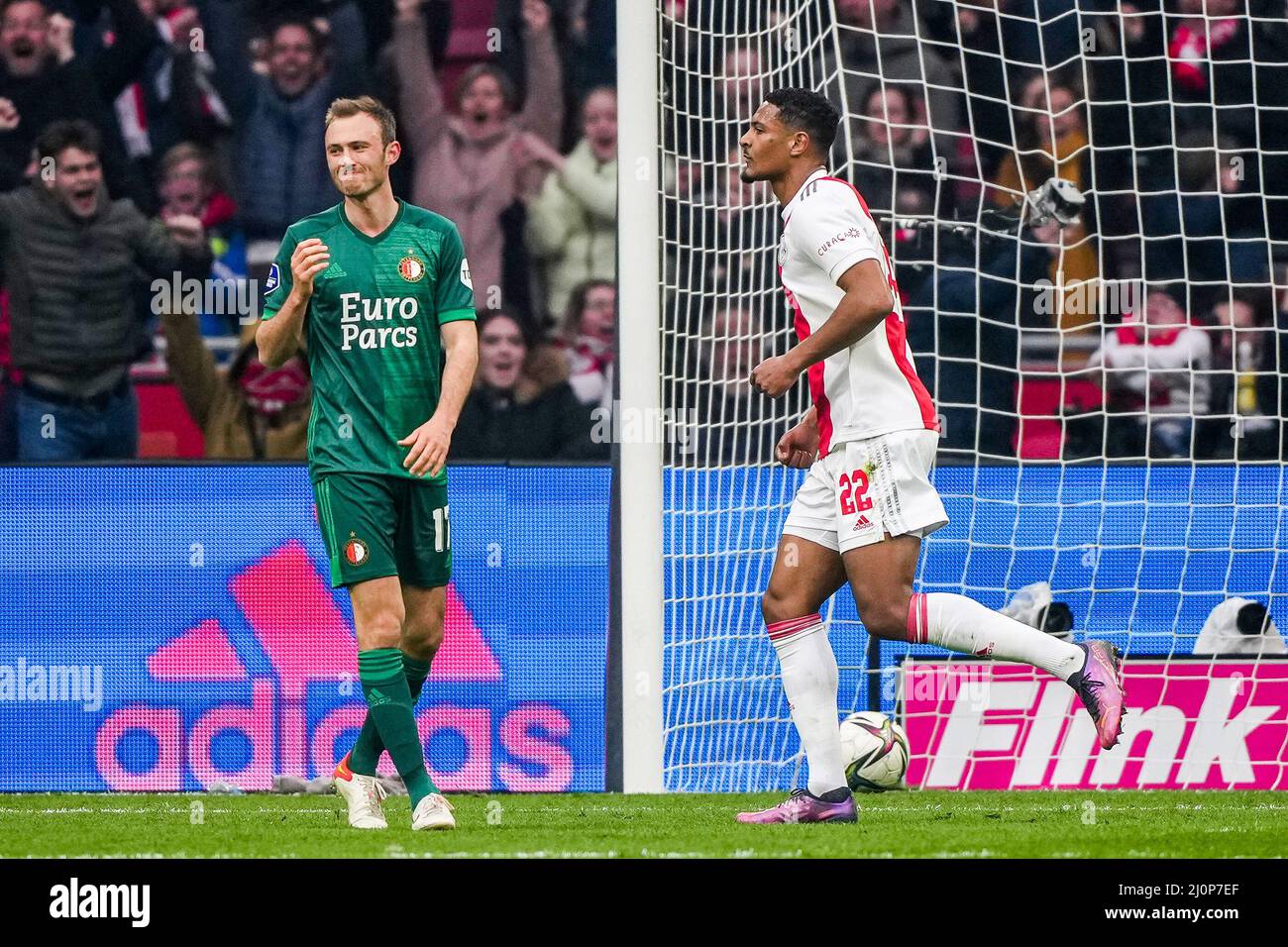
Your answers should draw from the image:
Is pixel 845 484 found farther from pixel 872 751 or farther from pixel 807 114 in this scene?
pixel 872 751

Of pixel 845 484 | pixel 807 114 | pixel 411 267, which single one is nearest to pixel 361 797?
pixel 411 267

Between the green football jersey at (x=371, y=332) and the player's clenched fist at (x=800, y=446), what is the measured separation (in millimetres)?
995

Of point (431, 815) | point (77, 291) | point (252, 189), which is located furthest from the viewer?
point (252, 189)

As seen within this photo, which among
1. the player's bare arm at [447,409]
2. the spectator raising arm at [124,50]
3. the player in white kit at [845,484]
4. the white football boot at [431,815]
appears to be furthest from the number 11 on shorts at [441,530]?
the spectator raising arm at [124,50]

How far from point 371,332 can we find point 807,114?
1.36 metres

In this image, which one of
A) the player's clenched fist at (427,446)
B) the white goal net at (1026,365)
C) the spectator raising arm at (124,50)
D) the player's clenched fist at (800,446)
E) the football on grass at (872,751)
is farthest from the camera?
the spectator raising arm at (124,50)

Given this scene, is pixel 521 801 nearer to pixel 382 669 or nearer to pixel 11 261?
pixel 382 669

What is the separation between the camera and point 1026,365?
8.81m

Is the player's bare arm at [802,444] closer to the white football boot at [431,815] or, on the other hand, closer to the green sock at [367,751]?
the green sock at [367,751]

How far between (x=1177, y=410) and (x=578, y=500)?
281 centimetres

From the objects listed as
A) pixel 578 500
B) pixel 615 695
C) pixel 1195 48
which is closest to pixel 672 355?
pixel 578 500

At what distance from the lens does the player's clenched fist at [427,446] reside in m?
5.10

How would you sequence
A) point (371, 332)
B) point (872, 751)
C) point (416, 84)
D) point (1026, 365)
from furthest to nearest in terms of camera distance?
point (416, 84), point (1026, 365), point (872, 751), point (371, 332)

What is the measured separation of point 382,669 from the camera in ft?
16.9
